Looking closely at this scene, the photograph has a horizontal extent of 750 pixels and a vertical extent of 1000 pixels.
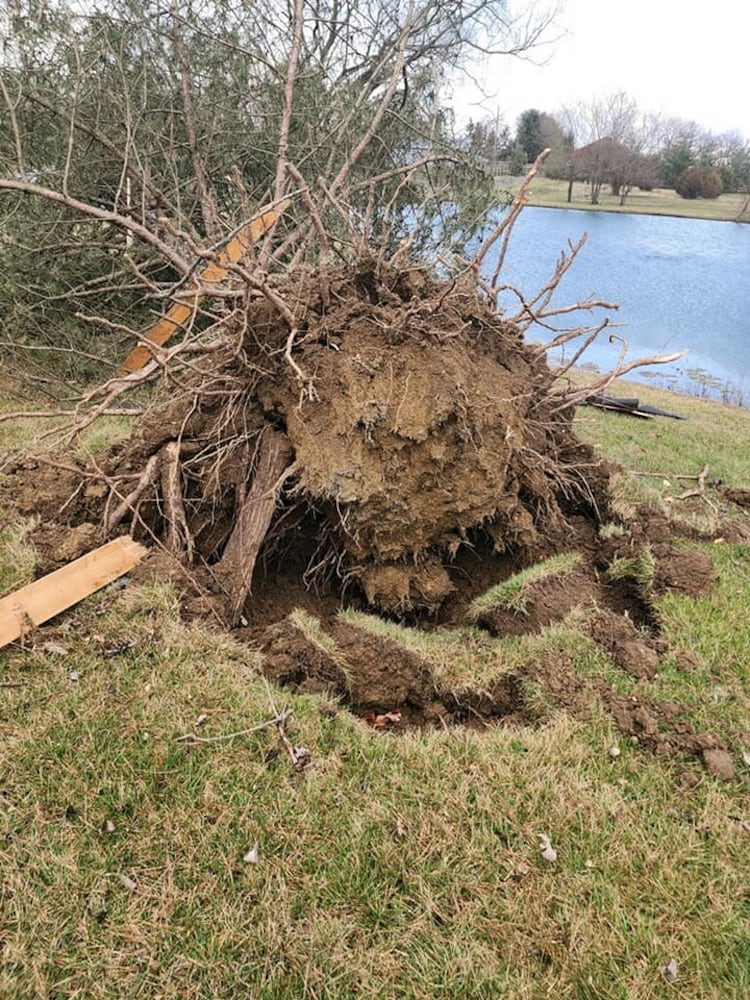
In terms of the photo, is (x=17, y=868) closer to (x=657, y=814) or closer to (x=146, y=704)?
(x=146, y=704)

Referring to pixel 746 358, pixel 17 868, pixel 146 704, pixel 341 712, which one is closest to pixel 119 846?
pixel 17 868

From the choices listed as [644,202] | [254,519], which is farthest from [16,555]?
[644,202]

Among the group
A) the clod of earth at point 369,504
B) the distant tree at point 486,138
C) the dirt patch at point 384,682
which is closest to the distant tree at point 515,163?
the distant tree at point 486,138

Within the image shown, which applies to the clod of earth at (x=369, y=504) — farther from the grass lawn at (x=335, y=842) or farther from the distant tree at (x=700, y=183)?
the distant tree at (x=700, y=183)

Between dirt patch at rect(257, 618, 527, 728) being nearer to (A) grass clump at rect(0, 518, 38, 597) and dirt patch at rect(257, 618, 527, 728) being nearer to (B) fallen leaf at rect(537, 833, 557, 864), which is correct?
(B) fallen leaf at rect(537, 833, 557, 864)

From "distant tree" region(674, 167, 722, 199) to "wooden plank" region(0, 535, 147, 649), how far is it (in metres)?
46.0

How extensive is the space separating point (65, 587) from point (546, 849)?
2.10 metres

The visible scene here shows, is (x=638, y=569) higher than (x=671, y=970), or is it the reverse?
(x=638, y=569)

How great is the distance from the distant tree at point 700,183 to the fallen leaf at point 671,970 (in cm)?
4657

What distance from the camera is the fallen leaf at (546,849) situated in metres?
1.91

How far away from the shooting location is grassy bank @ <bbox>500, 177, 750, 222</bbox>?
35.6 metres

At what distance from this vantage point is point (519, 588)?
3.09 meters

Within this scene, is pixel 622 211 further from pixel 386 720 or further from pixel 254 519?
pixel 386 720

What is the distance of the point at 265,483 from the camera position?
3111 millimetres
